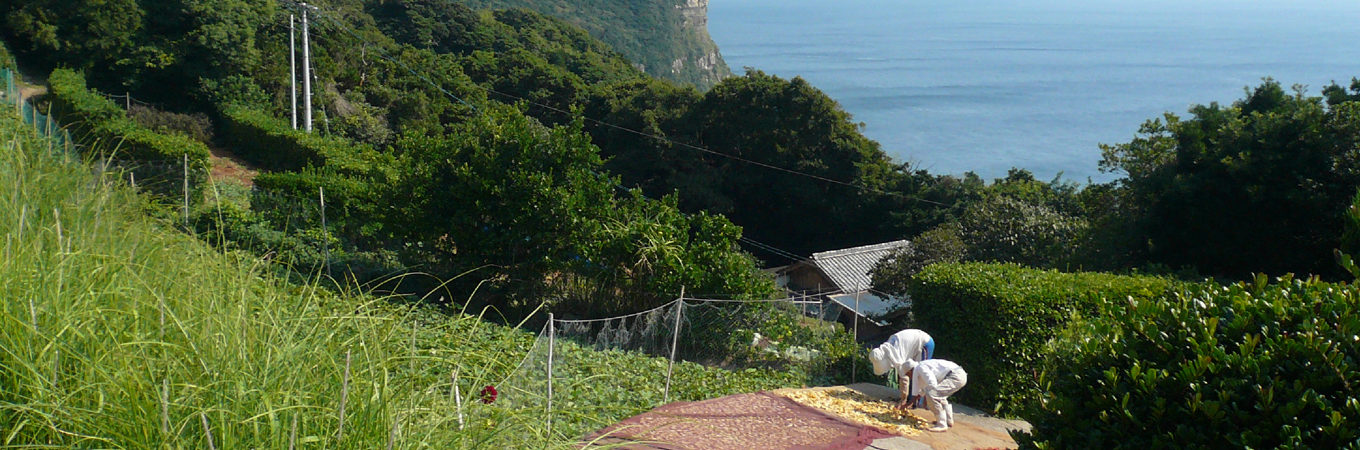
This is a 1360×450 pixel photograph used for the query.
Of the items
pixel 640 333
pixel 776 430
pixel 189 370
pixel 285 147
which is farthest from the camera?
pixel 285 147

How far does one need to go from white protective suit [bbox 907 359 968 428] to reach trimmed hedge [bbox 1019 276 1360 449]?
3.38 metres

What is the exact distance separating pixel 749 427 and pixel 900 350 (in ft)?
6.65

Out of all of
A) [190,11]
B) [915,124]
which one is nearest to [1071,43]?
[915,124]

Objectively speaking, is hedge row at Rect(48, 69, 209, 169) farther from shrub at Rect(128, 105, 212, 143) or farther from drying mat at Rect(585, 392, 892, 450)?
drying mat at Rect(585, 392, 892, 450)

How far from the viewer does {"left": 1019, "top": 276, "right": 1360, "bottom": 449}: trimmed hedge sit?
3.55 m

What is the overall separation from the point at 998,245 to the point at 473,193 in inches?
519

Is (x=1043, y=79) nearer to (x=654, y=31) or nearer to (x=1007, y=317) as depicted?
(x=654, y=31)

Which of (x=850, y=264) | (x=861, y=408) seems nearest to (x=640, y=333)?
(x=861, y=408)

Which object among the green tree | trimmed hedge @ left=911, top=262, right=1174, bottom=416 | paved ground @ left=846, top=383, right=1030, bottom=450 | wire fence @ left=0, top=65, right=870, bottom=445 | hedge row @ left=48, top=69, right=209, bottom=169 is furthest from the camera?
hedge row @ left=48, top=69, right=209, bottom=169

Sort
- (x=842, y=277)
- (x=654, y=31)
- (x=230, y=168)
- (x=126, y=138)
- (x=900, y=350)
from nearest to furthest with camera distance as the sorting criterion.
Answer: (x=900, y=350)
(x=126, y=138)
(x=230, y=168)
(x=842, y=277)
(x=654, y=31)

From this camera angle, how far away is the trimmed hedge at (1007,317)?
9.41 meters

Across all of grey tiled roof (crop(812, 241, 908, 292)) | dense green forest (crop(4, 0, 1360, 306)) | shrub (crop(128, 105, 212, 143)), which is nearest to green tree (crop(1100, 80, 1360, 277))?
dense green forest (crop(4, 0, 1360, 306))


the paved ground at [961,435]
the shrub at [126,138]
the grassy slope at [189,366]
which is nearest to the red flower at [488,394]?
the grassy slope at [189,366]

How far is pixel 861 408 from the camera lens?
341 inches
